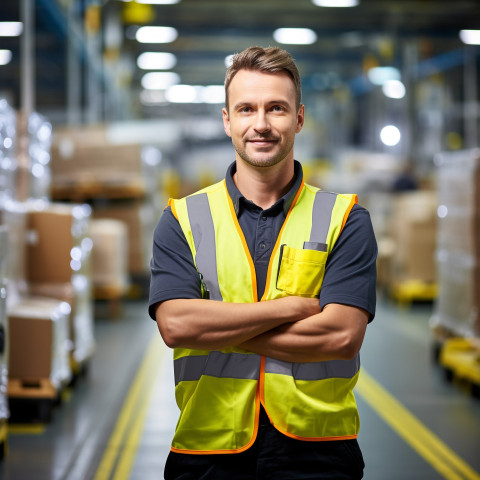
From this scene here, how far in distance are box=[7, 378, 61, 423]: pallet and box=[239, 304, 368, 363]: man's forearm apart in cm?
382

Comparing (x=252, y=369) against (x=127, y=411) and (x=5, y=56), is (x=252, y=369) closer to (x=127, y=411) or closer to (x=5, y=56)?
(x=127, y=411)

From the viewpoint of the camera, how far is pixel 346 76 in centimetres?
3341

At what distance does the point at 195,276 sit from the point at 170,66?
28935mm

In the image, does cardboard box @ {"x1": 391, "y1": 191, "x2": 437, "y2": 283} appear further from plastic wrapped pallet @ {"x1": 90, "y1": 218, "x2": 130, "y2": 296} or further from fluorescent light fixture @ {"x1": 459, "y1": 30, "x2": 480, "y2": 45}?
fluorescent light fixture @ {"x1": 459, "y1": 30, "x2": 480, "y2": 45}

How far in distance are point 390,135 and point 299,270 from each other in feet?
84.8

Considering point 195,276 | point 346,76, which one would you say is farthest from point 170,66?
point 195,276

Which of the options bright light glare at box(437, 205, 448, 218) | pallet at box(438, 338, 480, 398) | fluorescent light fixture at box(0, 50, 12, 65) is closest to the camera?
pallet at box(438, 338, 480, 398)

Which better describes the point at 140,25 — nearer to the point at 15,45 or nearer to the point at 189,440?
the point at 15,45

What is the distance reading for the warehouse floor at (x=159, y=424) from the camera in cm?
476

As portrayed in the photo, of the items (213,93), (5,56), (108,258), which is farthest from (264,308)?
(213,93)

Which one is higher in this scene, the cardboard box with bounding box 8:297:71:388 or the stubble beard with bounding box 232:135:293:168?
the stubble beard with bounding box 232:135:293:168

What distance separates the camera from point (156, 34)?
77.4 feet

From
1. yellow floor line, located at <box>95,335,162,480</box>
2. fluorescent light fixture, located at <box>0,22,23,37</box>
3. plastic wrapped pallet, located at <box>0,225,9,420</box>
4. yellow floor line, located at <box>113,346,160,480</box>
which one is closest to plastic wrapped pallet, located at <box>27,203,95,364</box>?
yellow floor line, located at <box>95,335,162,480</box>

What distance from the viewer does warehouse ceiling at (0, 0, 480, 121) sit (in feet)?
55.2
